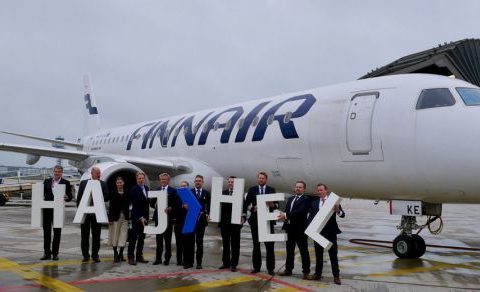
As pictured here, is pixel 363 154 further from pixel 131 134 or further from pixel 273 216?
pixel 131 134

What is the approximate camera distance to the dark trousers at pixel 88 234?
309 inches

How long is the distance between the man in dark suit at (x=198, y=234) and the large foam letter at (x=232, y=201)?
0.16 meters

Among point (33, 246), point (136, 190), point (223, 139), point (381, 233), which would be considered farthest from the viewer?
point (381, 233)

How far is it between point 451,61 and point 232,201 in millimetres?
26198

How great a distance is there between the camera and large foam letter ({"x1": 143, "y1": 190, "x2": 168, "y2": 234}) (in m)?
7.83

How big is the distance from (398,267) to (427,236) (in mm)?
6417

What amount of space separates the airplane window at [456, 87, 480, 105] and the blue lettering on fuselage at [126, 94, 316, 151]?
3.10m

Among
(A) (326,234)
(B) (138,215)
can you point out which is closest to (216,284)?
(A) (326,234)

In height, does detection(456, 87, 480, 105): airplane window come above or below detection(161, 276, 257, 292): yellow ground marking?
above

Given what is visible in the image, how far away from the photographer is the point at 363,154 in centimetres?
880

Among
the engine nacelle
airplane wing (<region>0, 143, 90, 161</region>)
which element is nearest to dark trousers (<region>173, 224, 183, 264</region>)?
the engine nacelle

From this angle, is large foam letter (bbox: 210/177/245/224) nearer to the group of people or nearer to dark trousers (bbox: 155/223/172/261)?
the group of people

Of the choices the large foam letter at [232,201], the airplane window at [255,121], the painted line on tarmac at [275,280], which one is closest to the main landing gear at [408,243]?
the painted line on tarmac at [275,280]

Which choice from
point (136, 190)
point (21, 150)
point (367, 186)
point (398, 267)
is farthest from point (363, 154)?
point (21, 150)
